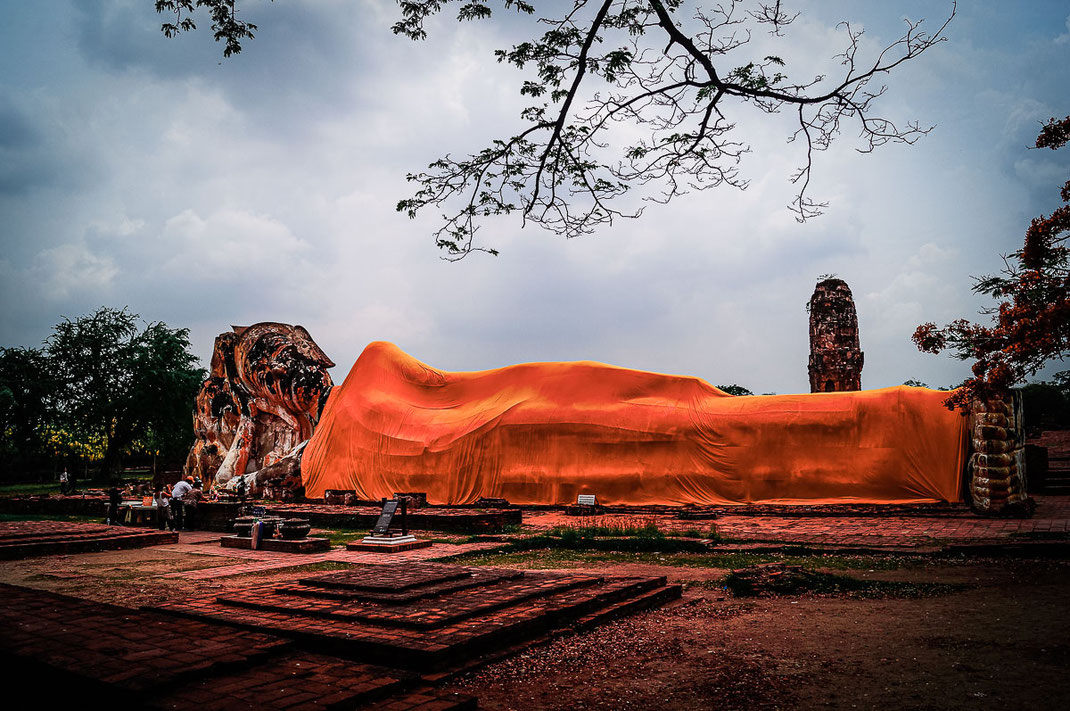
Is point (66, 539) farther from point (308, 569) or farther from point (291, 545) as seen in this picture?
point (308, 569)

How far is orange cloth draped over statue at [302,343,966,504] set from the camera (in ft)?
47.4

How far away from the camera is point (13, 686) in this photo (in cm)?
387

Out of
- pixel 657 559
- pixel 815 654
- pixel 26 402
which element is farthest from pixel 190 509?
pixel 26 402

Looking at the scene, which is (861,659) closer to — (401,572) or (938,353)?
(401,572)

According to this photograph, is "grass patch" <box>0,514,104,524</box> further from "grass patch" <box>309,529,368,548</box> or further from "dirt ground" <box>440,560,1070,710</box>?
"dirt ground" <box>440,560,1070,710</box>

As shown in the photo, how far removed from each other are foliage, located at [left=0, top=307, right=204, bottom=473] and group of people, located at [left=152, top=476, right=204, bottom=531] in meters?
17.6

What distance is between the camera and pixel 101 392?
2911 centimetres

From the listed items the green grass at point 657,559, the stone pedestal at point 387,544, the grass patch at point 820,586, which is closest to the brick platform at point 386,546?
the stone pedestal at point 387,544

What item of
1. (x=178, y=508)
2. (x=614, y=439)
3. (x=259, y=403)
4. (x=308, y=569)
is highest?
(x=259, y=403)

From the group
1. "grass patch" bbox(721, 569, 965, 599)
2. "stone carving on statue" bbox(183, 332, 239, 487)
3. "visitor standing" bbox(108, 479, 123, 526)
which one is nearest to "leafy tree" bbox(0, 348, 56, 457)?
"stone carving on statue" bbox(183, 332, 239, 487)

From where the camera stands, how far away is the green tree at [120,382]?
2881 cm

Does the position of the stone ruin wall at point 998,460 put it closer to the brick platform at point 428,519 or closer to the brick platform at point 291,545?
the brick platform at point 428,519

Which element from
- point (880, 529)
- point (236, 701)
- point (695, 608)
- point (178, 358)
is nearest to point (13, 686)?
point (236, 701)

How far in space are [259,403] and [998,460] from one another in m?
18.6
